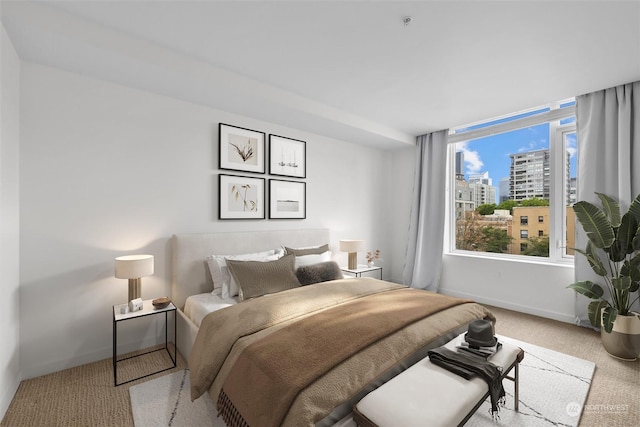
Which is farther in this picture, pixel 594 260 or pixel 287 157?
pixel 287 157

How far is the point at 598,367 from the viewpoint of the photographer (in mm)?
2502

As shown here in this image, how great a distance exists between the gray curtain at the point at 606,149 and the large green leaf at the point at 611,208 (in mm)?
273

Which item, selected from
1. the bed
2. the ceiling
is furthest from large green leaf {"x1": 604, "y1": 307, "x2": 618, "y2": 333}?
the ceiling

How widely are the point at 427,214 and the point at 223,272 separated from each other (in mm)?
3202

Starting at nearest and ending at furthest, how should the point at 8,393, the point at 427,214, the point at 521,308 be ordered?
the point at 8,393
the point at 521,308
the point at 427,214

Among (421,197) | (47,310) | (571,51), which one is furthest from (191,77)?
(421,197)

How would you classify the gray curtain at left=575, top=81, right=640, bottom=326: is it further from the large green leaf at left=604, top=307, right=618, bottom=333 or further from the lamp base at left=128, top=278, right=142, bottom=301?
the lamp base at left=128, top=278, right=142, bottom=301

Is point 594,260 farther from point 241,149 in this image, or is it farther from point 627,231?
point 241,149

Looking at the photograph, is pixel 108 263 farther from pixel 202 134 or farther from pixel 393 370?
pixel 393 370

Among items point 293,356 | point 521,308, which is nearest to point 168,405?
point 293,356

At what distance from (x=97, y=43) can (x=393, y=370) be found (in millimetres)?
2953

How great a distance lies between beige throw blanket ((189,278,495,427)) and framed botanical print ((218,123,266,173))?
5.26ft

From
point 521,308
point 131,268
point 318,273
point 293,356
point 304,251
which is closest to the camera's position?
point 293,356

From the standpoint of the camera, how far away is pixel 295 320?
2.11m
